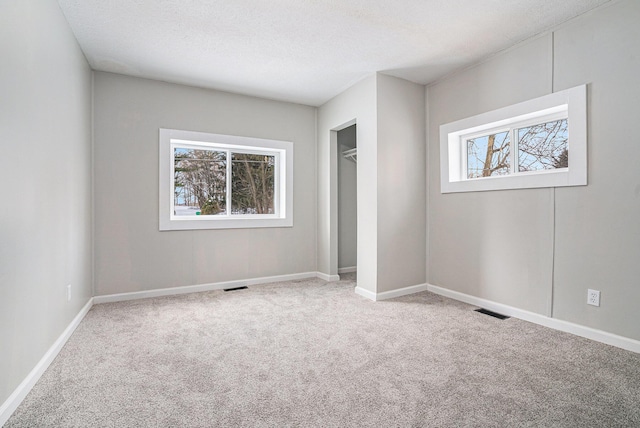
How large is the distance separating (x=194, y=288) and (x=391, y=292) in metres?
2.31

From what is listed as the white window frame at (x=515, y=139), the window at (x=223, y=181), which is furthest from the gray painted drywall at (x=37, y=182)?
the white window frame at (x=515, y=139)

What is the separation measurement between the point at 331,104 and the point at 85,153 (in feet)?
9.48

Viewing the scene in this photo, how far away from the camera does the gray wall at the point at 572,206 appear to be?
2.28 metres

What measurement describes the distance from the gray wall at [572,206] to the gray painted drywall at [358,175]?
0.94 meters

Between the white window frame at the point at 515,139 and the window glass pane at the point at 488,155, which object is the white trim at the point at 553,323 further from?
the window glass pane at the point at 488,155

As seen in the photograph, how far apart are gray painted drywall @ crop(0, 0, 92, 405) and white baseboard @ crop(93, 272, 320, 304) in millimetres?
585

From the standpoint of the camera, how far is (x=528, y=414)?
5.11ft

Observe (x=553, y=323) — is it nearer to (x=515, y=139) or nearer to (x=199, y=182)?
(x=515, y=139)

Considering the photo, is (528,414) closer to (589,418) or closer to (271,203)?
(589,418)

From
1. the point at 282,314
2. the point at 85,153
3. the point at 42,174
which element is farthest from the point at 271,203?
the point at 42,174

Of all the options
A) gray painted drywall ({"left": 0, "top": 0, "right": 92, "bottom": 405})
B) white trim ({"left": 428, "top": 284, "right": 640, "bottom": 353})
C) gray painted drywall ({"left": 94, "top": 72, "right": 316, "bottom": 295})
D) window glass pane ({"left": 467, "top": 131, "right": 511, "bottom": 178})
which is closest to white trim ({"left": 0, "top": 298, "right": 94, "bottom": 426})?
gray painted drywall ({"left": 0, "top": 0, "right": 92, "bottom": 405})

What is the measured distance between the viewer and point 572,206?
A: 2.56 m

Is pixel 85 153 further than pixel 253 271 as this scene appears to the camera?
No

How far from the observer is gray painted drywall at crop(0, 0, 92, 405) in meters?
1.58
